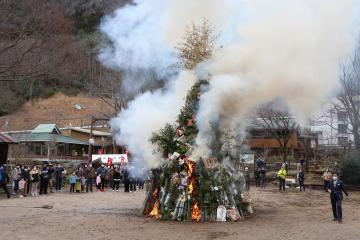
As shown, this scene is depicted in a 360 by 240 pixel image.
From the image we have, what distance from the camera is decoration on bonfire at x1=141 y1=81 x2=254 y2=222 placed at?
16.6 meters

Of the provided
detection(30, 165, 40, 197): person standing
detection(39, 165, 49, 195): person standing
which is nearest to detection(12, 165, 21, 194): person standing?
detection(30, 165, 40, 197): person standing

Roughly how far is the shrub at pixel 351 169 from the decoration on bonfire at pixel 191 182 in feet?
54.4

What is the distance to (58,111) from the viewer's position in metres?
77.5

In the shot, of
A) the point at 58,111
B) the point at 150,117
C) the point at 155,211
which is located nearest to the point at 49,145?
the point at 58,111

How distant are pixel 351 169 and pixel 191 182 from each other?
19291mm

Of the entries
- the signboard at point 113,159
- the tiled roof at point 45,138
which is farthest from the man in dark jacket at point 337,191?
the tiled roof at point 45,138

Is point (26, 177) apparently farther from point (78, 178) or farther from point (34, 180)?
point (78, 178)

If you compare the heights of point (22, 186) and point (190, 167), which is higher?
point (190, 167)

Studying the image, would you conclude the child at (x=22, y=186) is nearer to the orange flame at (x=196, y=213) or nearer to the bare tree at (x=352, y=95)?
the orange flame at (x=196, y=213)

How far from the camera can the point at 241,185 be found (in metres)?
18.4

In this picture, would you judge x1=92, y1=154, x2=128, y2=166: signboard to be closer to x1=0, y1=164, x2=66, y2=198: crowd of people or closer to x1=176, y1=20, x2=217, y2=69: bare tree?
x1=0, y1=164, x2=66, y2=198: crowd of people

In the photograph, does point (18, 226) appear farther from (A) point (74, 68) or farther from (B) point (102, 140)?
(B) point (102, 140)

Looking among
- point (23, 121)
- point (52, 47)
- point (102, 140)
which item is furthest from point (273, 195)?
point (23, 121)

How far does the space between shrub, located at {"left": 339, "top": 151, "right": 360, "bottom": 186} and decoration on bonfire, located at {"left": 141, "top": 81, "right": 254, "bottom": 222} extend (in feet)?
54.4
